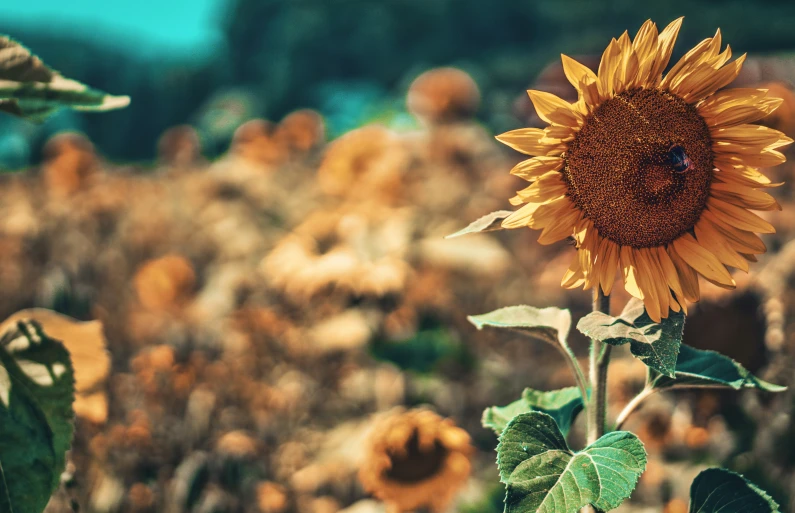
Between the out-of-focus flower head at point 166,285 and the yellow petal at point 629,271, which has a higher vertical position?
the yellow petal at point 629,271

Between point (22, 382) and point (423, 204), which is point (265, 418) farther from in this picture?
point (22, 382)

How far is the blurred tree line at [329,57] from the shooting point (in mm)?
18984

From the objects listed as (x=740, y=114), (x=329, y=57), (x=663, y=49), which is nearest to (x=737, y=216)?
(x=740, y=114)

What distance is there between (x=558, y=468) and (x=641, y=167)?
14.8 inches

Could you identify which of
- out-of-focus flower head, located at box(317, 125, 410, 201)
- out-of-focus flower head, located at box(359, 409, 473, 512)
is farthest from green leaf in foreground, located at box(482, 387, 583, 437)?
out-of-focus flower head, located at box(317, 125, 410, 201)

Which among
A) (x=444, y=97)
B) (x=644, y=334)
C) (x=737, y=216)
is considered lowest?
(x=444, y=97)

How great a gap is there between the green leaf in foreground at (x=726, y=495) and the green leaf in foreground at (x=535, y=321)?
0.26 metres

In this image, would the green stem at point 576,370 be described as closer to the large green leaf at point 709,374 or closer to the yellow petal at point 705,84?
the large green leaf at point 709,374

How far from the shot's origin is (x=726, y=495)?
0.88 metres

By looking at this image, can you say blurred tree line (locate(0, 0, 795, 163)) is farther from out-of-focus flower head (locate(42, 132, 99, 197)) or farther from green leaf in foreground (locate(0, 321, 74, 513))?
green leaf in foreground (locate(0, 321, 74, 513))

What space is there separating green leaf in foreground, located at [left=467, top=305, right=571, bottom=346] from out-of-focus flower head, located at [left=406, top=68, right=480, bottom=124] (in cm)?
435

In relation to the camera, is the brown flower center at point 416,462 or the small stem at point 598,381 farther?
the brown flower center at point 416,462

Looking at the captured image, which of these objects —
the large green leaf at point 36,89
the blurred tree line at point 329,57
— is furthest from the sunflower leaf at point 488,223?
the blurred tree line at point 329,57

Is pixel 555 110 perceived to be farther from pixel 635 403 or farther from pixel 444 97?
pixel 444 97
